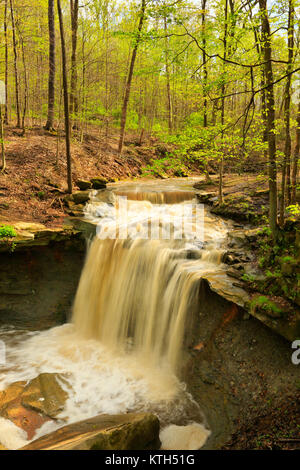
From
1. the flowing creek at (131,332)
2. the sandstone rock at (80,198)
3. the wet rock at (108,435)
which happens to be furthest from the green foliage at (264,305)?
the sandstone rock at (80,198)

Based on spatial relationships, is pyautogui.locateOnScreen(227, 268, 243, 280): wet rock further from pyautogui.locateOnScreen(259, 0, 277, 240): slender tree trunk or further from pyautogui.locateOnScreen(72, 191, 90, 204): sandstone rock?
pyautogui.locateOnScreen(72, 191, 90, 204): sandstone rock

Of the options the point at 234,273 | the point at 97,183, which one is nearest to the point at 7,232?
Answer: the point at 97,183

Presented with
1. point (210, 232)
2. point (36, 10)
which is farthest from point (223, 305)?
point (36, 10)

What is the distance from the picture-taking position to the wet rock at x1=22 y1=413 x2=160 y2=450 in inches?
150

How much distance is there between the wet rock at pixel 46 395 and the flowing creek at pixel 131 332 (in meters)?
0.17

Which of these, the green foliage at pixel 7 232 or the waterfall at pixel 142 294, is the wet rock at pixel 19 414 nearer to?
the waterfall at pixel 142 294

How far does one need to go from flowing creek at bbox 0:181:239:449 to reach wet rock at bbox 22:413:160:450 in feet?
2.27

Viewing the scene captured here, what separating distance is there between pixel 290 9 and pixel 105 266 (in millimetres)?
7643

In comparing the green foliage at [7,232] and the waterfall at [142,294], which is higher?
the green foliage at [7,232]

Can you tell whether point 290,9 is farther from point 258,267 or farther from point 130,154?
point 130,154

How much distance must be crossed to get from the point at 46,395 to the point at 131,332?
2490 millimetres

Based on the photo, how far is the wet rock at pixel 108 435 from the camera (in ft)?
12.5

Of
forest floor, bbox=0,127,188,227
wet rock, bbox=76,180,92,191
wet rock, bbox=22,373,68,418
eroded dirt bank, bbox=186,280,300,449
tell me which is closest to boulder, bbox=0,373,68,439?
wet rock, bbox=22,373,68,418

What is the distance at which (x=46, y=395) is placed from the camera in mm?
5973
